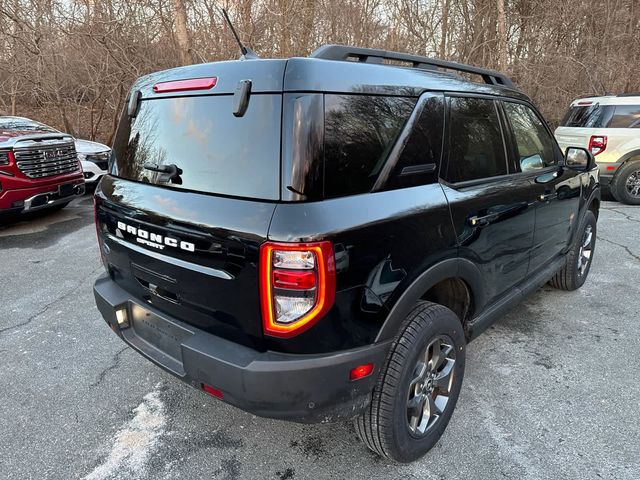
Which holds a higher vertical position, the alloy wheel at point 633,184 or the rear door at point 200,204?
the rear door at point 200,204

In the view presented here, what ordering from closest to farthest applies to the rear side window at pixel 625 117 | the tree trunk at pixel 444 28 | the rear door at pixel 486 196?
the rear door at pixel 486 196
the rear side window at pixel 625 117
the tree trunk at pixel 444 28

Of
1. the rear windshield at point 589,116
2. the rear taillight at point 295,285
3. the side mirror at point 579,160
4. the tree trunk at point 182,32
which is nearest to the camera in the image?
the rear taillight at point 295,285

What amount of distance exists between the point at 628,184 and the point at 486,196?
295 inches

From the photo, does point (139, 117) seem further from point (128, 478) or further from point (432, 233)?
point (128, 478)

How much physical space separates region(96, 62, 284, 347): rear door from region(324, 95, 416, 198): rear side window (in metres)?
0.22

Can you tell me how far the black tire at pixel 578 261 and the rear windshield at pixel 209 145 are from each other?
130 inches

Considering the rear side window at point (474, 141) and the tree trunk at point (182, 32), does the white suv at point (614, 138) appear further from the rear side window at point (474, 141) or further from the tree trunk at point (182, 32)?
the tree trunk at point (182, 32)

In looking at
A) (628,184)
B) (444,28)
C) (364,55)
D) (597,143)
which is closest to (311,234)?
(364,55)

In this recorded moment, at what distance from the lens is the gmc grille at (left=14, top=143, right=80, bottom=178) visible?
6.12m

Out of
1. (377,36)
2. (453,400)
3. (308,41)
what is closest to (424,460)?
(453,400)

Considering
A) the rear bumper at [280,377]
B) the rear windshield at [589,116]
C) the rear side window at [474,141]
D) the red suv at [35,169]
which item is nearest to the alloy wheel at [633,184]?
the rear windshield at [589,116]

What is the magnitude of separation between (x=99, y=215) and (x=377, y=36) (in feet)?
42.1

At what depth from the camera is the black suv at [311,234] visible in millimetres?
1700

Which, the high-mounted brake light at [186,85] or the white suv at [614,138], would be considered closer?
the high-mounted brake light at [186,85]
